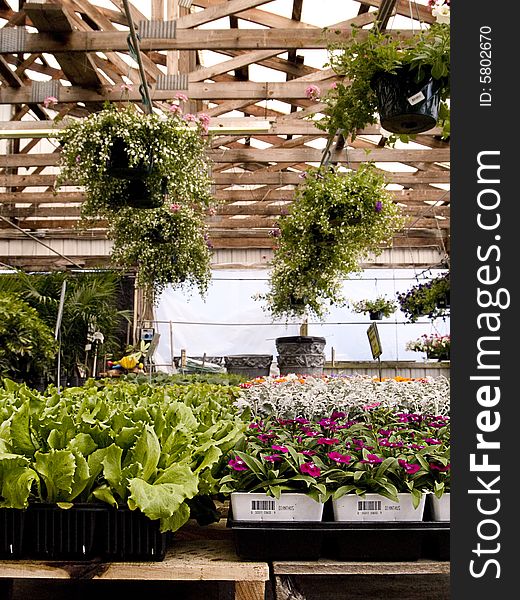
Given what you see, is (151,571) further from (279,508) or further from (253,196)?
(253,196)

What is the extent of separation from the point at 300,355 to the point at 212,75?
2.67 meters

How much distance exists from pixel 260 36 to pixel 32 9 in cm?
145

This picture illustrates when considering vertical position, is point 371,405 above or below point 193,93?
below

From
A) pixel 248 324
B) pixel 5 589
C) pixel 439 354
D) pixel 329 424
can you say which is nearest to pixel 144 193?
pixel 329 424

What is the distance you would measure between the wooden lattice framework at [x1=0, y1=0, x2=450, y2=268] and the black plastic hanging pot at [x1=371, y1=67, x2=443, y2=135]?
0.55m

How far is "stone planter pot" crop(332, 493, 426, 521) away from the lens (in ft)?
4.70

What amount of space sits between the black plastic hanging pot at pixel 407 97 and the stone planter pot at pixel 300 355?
4.00 meters

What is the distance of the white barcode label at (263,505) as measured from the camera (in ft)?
4.68

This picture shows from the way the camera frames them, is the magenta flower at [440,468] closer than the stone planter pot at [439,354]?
Yes

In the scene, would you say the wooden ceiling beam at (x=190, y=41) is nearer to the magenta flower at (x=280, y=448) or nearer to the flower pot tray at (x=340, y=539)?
the magenta flower at (x=280, y=448)

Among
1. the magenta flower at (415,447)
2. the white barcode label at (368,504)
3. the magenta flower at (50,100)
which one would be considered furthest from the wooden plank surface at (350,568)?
the magenta flower at (50,100)

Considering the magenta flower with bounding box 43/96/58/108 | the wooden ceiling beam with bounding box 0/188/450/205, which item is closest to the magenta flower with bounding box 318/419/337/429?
the magenta flower with bounding box 43/96/58/108

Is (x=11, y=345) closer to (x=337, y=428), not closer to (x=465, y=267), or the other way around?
(x=337, y=428)

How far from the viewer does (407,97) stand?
2.53 metres
